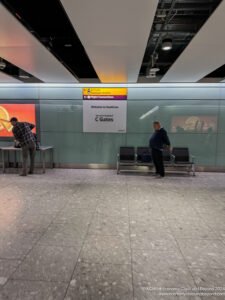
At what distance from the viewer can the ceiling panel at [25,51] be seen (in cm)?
276

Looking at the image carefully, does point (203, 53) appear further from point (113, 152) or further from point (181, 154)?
point (113, 152)

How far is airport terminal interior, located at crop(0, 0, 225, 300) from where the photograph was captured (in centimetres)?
192

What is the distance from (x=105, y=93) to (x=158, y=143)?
277 cm

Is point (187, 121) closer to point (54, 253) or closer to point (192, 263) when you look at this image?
point (192, 263)

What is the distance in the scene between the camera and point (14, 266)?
1.97m

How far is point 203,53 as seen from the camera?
3.72m

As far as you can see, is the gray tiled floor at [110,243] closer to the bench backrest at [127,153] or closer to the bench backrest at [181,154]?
the bench backrest at [181,154]

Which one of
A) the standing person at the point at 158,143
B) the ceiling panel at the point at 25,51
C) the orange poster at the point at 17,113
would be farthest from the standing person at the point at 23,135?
the standing person at the point at 158,143

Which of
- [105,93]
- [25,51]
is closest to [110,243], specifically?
[25,51]

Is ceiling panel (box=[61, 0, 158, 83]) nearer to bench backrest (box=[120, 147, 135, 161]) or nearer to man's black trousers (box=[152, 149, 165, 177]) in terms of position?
man's black trousers (box=[152, 149, 165, 177])

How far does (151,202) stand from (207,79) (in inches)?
175

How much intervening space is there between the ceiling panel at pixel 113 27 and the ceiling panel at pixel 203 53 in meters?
0.89

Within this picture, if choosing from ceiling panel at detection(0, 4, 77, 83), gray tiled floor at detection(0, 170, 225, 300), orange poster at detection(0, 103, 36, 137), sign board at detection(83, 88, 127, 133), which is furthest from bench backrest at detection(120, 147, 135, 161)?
orange poster at detection(0, 103, 36, 137)

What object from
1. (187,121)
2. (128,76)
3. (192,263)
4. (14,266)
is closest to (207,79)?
(187,121)
